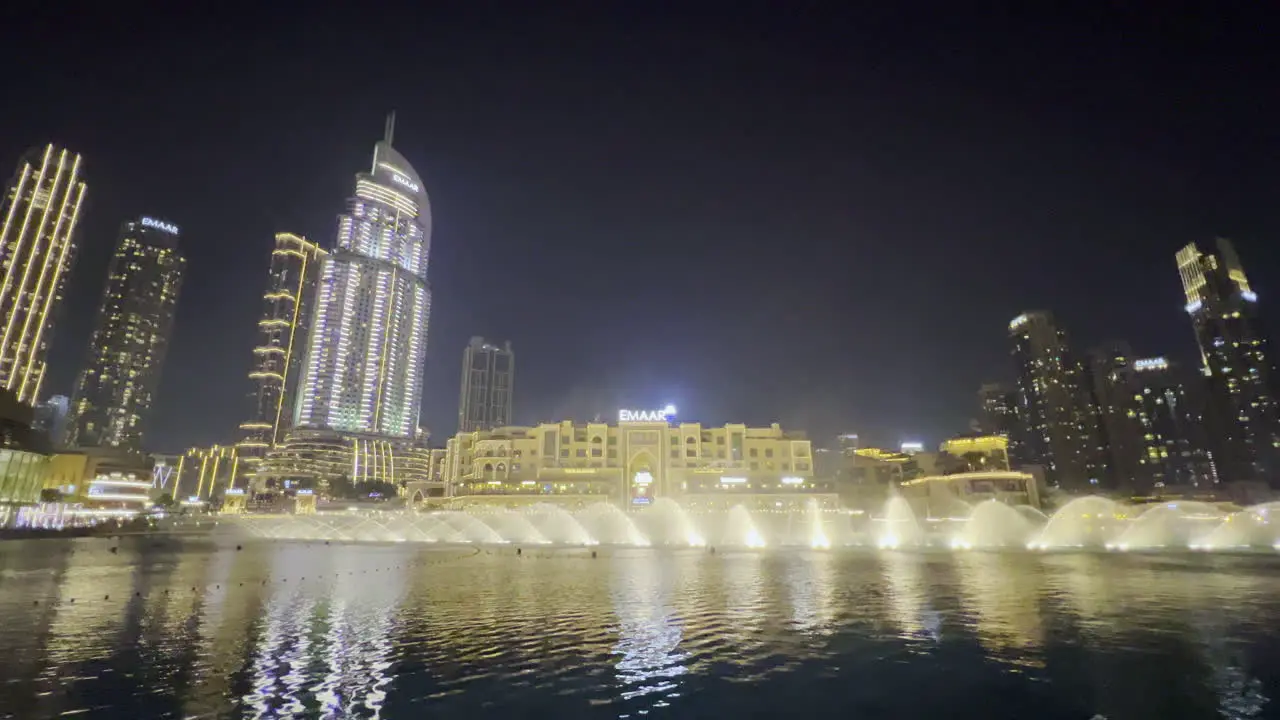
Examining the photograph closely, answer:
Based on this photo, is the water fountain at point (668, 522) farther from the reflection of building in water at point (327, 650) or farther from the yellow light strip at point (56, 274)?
the yellow light strip at point (56, 274)

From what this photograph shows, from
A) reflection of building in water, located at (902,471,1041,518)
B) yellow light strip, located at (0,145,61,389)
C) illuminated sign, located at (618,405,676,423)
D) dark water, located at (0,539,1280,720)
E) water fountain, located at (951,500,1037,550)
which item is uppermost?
yellow light strip, located at (0,145,61,389)

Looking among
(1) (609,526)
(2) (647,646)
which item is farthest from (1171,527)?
(2) (647,646)

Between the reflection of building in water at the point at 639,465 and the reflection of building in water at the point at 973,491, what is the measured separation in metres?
22.0

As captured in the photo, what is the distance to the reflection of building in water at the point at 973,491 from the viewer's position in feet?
401

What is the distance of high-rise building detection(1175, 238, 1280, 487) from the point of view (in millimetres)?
162625

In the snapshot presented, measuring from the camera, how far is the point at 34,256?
154 metres

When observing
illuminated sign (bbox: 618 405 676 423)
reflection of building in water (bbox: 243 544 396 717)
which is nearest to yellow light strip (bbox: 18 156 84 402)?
illuminated sign (bbox: 618 405 676 423)

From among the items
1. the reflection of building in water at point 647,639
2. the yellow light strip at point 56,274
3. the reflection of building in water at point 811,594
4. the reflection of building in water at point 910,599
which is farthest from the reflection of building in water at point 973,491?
the yellow light strip at point 56,274

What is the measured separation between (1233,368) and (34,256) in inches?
13036

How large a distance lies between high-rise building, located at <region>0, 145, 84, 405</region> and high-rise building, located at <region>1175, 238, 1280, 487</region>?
32085cm

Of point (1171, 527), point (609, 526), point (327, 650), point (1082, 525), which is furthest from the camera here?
point (609, 526)

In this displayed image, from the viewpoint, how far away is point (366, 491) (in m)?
189

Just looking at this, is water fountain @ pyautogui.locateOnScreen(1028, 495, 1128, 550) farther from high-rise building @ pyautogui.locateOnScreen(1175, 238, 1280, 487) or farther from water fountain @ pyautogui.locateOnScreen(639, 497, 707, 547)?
high-rise building @ pyautogui.locateOnScreen(1175, 238, 1280, 487)

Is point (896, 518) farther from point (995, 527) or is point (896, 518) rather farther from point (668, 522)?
point (668, 522)
